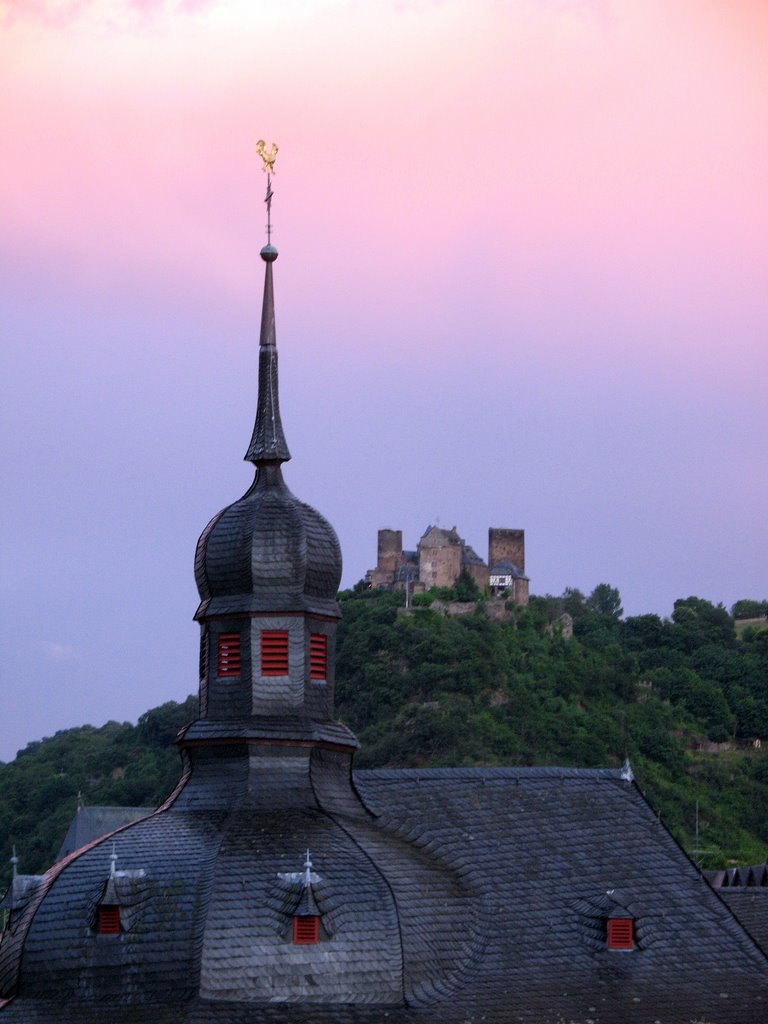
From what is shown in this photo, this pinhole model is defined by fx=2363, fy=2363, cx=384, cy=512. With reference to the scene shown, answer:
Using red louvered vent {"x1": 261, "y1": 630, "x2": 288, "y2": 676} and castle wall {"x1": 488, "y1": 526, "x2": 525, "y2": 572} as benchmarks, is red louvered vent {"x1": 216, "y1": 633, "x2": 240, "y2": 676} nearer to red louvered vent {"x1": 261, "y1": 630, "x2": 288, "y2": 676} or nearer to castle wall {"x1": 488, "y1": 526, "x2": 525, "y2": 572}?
red louvered vent {"x1": 261, "y1": 630, "x2": 288, "y2": 676}

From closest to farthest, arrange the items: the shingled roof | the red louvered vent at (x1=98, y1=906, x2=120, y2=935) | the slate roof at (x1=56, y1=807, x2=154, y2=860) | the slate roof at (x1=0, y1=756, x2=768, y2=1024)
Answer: the slate roof at (x1=0, y1=756, x2=768, y2=1024) → the shingled roof → the red louvered vent at (x1=98, y1=906, x2=120, y2=935) → the slate roof at (x1=56, y1=807, x2=154, y2=860)

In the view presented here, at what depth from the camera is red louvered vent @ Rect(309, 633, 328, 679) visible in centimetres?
5831

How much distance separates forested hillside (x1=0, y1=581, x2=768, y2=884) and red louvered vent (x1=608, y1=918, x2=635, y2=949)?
198ft

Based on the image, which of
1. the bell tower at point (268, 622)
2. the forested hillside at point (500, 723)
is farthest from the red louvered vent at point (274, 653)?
the forested hillside at point (500, 723)

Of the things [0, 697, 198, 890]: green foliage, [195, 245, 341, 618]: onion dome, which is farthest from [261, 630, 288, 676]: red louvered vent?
[0, 697, 198, 890]: green foliage

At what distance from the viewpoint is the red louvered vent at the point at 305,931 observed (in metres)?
51.4

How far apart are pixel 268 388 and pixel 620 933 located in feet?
55.7

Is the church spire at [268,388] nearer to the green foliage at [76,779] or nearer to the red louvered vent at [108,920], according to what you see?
the red louvered vent at [108,920]

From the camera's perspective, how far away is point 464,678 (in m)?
154

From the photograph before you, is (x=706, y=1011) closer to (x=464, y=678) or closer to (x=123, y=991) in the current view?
(x=123, y=991)

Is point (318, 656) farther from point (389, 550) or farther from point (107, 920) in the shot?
point (389, 550)

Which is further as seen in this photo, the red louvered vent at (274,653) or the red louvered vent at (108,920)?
the red louvered vent at (274,653)

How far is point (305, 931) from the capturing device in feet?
169

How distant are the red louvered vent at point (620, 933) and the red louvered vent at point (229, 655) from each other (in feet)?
36.3
